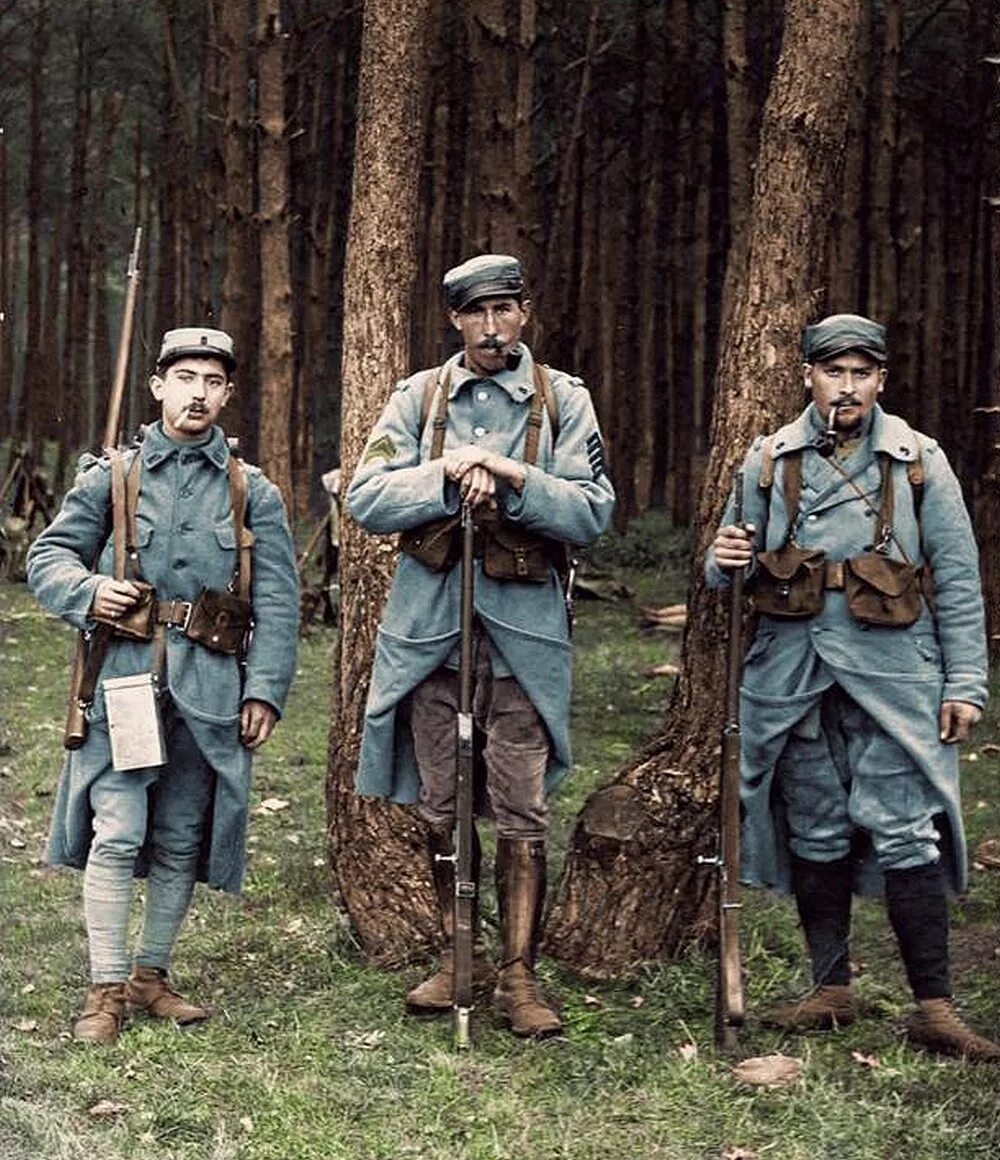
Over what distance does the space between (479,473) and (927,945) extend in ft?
6.41

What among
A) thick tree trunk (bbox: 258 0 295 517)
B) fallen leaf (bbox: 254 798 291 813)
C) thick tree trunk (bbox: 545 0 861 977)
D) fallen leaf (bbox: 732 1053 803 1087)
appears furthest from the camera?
thick tree trunk (bbox: 258 0 295 517)

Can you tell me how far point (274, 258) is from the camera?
16.3 meters

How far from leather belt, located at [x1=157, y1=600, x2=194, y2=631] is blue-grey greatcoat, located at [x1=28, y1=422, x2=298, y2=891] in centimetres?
3

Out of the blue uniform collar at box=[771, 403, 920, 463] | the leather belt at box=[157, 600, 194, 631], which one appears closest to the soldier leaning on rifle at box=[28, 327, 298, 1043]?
the leather belt at box=[157, 600, 194, 631]

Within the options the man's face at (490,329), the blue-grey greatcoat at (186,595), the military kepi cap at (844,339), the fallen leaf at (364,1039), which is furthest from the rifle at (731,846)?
the blue-grey greatcoat at (186,595)

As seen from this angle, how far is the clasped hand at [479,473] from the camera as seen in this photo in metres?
5.90

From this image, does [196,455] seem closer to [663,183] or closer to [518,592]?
[518,592]

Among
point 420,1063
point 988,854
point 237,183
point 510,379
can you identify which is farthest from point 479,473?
point 237,183

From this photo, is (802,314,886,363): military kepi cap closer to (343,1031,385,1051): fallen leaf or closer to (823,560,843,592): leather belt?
(823,560,843,592): leather belt

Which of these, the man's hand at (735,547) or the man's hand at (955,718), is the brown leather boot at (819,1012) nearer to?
the man's hand at (955,718)

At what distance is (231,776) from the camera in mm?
6348

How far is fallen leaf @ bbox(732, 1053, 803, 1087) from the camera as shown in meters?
5.78

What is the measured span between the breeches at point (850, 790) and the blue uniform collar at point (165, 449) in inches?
79.1

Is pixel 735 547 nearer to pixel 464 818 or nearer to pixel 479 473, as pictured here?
pixel 479 473
